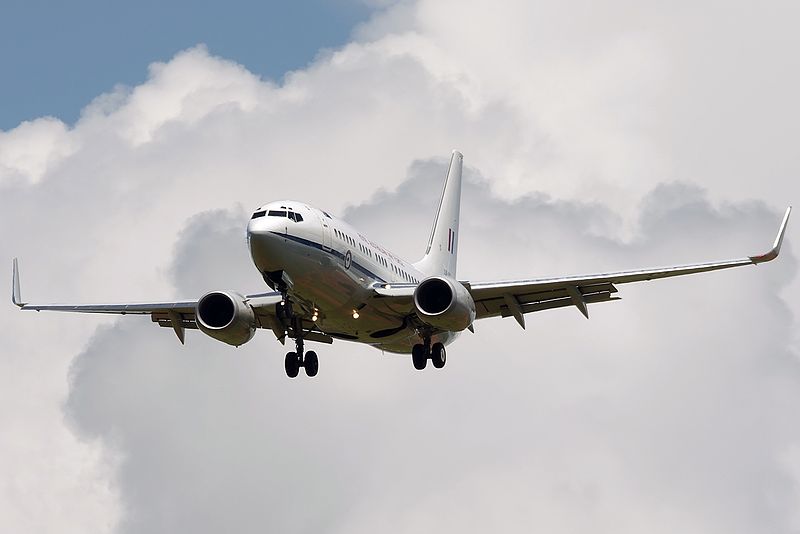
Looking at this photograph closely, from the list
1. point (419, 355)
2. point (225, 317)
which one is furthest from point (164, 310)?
point (419, 355)

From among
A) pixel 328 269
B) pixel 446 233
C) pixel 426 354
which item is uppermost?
pixel 446 233

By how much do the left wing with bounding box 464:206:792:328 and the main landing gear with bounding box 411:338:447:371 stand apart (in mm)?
2054

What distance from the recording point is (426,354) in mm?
52375

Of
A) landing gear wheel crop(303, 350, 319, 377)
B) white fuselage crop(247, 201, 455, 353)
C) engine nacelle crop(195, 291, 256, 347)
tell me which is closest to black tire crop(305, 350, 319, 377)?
landing gear wheel crop(303, 350, 319, 377)

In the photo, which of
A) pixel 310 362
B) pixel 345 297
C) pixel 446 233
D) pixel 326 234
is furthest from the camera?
pixel 446 233

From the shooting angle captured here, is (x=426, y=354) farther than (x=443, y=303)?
Yes

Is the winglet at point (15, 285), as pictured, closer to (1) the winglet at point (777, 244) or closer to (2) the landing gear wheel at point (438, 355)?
(2) the landing gear wheel at point (438, 355)

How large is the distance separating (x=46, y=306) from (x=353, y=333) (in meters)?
12.3

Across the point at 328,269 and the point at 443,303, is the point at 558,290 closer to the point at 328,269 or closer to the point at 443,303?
the point at 443,303

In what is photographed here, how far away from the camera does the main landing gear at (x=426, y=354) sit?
172 feet

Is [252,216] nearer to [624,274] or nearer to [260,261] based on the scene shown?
[260,261]

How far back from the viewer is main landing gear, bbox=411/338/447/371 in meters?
52.3

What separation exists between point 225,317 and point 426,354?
7055 millimetres

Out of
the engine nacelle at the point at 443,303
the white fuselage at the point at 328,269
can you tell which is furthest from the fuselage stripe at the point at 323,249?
the engine nacelle at the point at 443,303
